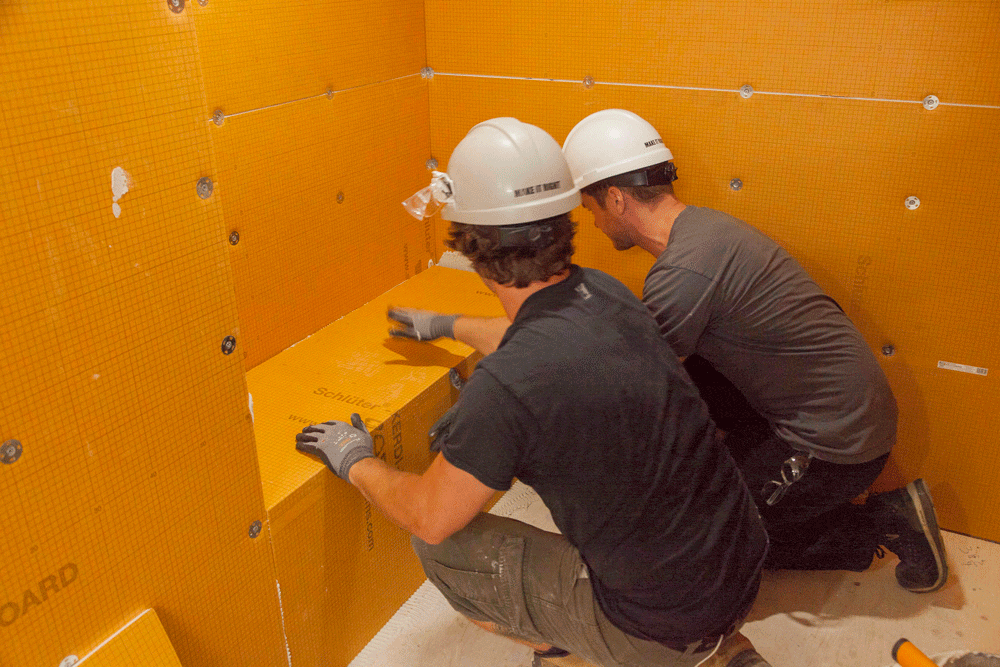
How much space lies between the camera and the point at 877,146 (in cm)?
201

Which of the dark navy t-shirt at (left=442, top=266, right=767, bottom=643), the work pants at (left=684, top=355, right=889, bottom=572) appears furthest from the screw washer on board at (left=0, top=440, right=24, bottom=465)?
the work pants at (left=684, top=355, right=889, bottom=572)

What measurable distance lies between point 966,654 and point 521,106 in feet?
5.96

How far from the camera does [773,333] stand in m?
1.84

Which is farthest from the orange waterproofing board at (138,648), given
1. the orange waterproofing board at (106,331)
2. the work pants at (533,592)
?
the work pants at (533,592)

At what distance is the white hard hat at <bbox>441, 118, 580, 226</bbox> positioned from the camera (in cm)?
147

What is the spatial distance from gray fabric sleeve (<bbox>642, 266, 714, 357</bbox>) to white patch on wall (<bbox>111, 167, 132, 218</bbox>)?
3.80ft

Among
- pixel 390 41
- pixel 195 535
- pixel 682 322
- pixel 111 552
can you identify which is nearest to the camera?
pixel 111 552

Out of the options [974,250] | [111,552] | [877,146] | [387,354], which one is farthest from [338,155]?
[974,250]

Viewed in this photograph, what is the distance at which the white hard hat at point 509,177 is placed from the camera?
1.47 m

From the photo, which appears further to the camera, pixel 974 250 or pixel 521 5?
pixel 521 5

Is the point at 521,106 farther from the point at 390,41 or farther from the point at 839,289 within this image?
the point at 839,289

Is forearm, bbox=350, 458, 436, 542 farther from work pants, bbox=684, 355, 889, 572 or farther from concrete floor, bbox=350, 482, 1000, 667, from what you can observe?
work pants, bbox=684, 355, 889, 572

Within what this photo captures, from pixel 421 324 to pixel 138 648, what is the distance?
1.09m

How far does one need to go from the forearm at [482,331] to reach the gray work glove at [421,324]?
3 centimetres
